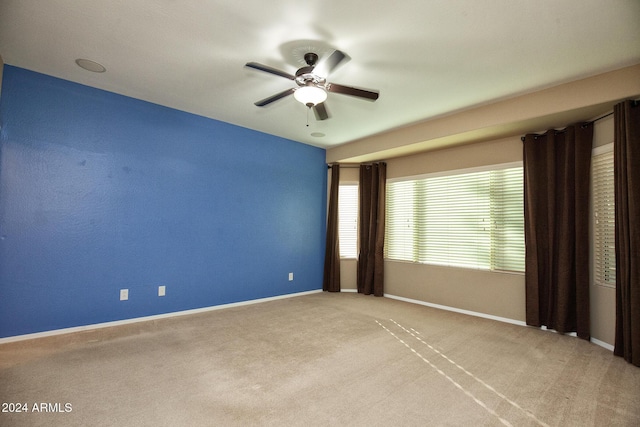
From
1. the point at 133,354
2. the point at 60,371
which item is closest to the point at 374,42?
the point at 133,354

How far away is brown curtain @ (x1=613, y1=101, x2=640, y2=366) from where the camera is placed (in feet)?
8.71

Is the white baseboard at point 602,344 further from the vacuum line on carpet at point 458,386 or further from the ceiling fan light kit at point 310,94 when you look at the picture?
the ceiling fan light kit at point 310,94

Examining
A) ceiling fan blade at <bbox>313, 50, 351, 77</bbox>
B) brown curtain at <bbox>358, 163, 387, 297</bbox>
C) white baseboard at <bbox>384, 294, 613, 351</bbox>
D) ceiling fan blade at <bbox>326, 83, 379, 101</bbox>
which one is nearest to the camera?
ceiling fan blade at <bbox>313, 50, 351, 77</bbox>

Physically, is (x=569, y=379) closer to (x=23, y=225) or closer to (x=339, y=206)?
(x=339, y=206)

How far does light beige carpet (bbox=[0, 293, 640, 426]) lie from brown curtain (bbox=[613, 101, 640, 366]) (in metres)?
0.26

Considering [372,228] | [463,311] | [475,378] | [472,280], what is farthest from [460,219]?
[475,378]

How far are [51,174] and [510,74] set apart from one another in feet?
15.9

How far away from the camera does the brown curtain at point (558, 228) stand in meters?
3.32

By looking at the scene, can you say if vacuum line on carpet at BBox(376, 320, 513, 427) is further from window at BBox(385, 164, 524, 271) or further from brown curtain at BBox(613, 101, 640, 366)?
window at BBox(385, 164, 524, 271)

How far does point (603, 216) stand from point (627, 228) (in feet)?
1.67

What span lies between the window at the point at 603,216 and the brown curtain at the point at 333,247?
3.64 meters

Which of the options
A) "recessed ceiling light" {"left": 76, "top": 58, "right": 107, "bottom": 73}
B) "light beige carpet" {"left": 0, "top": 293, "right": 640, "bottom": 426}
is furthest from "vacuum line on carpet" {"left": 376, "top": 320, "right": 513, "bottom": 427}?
"recessed ceiling light" {"left": 76, "top": 58, "right": 107, "bottom": 73}

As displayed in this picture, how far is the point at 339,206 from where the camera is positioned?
586 cm

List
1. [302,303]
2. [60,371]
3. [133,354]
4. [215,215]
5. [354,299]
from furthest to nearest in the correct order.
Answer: [354,299], [302,303], [215,215], [133,354], [60,371]
